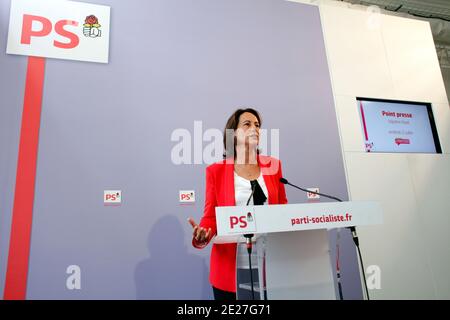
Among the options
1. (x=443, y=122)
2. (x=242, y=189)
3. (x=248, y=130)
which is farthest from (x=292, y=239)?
(x=443, y=122)

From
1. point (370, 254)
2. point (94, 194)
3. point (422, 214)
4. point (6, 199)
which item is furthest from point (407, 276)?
point (6, 199)

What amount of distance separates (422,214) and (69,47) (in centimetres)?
312

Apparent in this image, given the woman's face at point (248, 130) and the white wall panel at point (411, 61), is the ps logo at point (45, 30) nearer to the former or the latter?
the woman's face at point (248, 130)

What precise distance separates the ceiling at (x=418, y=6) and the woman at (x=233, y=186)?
119 inches

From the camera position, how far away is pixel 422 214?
300 cm

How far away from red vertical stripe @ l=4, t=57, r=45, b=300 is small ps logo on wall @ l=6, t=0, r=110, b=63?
0.42 feet

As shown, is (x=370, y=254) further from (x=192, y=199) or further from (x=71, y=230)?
(x=71, y=230)

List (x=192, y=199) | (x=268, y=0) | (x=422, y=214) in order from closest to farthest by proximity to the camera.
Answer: (x=192, y=199) < (x=422, y=214) < (x=268, y=0)

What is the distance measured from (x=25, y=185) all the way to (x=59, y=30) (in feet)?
3.76

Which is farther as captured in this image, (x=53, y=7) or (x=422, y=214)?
(x=422, y=214)

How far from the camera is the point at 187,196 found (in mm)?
2482

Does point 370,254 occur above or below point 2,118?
below

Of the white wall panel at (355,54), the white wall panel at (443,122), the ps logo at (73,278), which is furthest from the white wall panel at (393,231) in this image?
the ps logo at (73,278)

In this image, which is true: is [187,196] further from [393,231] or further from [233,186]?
[393,231]
